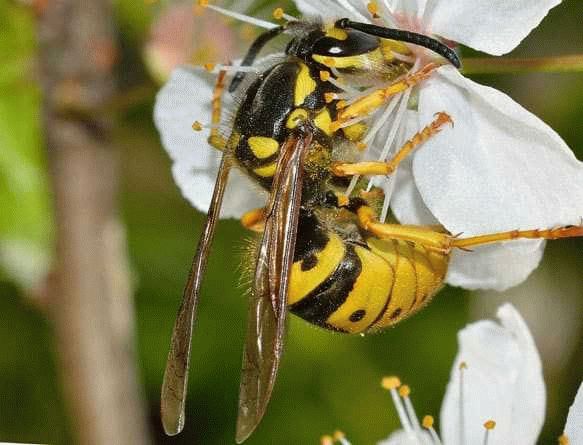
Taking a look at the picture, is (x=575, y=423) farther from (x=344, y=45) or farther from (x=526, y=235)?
(x=344, y=45)

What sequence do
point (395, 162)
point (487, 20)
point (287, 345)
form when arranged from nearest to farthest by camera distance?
point (487, 20) < point (395, 162) < point (287, 345)

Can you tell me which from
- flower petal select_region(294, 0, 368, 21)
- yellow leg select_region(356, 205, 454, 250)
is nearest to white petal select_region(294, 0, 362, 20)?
flower petal select_region(294, 0, 368, 21)

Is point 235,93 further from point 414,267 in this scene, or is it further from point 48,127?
point 48,127

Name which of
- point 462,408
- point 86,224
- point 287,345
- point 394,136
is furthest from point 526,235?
point 287,345

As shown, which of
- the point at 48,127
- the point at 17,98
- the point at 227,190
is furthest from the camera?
the point at 17,98

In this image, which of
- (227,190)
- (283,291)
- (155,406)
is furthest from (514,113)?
(155,406)

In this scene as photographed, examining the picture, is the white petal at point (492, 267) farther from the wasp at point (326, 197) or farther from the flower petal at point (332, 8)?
the flower petal at point (332, 8)
